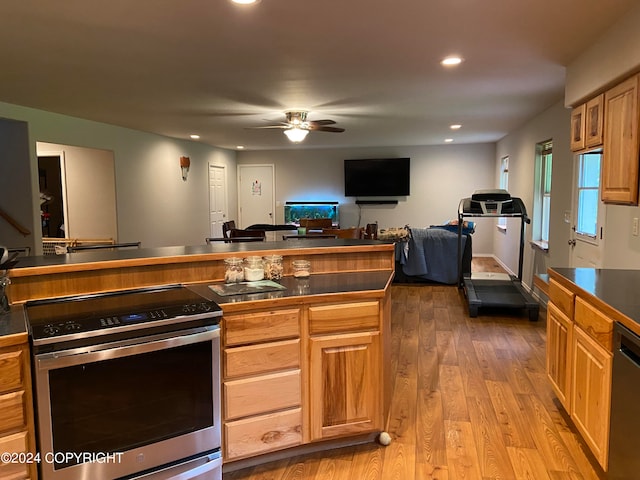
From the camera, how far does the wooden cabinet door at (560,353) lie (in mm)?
2539

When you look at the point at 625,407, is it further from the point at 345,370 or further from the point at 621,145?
the point at 621,145

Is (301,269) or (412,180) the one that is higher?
(412,180)

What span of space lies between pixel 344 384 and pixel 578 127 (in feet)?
8.05

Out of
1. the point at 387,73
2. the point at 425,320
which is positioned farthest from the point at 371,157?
the point at 387,73

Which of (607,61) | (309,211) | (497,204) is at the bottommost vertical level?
(309,211)

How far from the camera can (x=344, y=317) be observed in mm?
2309

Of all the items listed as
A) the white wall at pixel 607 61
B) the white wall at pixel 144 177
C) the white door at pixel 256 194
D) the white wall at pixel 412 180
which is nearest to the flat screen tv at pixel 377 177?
the white wall at pixel 412 180

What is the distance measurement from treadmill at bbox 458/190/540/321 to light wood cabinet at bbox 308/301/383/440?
2.90m

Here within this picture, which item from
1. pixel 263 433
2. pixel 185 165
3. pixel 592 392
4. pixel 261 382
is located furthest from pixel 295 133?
pixel 592 392

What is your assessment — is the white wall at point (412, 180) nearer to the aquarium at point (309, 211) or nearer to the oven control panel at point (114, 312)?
the aquarium at point (309, 211)

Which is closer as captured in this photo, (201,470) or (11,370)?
(11,370)

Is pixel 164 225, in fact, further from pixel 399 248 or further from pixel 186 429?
pixel 186 429

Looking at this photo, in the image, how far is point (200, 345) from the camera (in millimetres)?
1989

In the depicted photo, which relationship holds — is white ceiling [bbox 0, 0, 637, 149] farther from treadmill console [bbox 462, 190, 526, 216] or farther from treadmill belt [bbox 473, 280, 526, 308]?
treadmill belt [bbox 473, 280, 526, 308]
